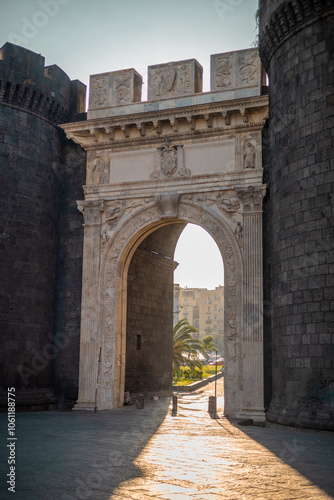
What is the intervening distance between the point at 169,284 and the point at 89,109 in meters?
6.94

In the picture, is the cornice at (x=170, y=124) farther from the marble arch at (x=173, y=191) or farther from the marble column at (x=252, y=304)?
the marble column at (x=252, y=304)

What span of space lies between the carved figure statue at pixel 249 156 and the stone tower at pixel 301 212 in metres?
0.96

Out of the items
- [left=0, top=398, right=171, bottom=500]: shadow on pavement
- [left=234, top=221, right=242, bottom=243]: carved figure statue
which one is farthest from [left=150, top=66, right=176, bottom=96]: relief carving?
[left=0, top=398, right=171, bottom=500]: shadow on pavement

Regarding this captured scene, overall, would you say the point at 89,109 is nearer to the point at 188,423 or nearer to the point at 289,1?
the point at 289,1

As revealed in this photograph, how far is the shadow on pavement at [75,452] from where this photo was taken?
6.21m

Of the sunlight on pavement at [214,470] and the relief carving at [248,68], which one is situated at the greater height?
the relief carving at [248,68]

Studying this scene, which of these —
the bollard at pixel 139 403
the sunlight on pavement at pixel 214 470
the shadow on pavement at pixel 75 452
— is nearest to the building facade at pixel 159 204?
the bollard at pixel 139 403

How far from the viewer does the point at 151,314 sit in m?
A: 19.5

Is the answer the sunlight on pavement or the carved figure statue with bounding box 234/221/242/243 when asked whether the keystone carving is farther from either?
the sunlight on pavement

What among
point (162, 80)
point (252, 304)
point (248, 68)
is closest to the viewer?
point (252, 304)

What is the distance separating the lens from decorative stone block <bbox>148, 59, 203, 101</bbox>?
16.2 m

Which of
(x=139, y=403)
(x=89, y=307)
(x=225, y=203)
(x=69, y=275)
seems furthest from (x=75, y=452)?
(x=69, y=275)

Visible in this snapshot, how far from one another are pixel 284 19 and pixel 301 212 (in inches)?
184

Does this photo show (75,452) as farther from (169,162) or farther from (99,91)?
(99,91)
